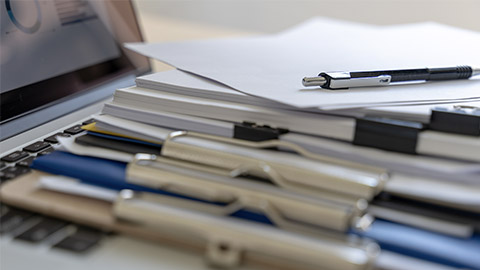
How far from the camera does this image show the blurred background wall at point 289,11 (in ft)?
3.83

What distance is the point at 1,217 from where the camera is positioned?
391 millimetres

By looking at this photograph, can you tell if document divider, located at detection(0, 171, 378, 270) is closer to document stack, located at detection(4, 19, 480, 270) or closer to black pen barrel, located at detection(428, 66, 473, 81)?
document stack, located at detection(4, 19, 480, 270)

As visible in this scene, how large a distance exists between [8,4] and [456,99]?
1.54ft

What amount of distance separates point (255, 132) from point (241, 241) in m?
0.11

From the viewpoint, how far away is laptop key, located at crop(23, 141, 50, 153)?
495 millimetres

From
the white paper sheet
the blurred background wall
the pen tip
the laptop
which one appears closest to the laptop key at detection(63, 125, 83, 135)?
the laptop

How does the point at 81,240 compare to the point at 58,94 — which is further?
the point at 58,94

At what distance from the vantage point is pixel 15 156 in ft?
1.57

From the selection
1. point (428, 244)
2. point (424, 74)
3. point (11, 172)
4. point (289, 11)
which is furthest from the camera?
point (289, 11)

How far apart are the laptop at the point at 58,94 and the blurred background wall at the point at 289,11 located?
52 cm

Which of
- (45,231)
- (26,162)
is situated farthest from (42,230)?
(26,162)

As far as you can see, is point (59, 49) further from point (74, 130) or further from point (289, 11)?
point (289, 11)

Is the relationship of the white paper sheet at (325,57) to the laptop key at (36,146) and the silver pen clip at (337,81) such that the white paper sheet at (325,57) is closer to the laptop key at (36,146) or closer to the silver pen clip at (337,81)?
the silver pen clip at (337,81)

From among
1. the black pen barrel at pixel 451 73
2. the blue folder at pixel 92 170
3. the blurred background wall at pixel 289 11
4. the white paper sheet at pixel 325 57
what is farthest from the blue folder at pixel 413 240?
the blurred background wall at pixel 289 11
